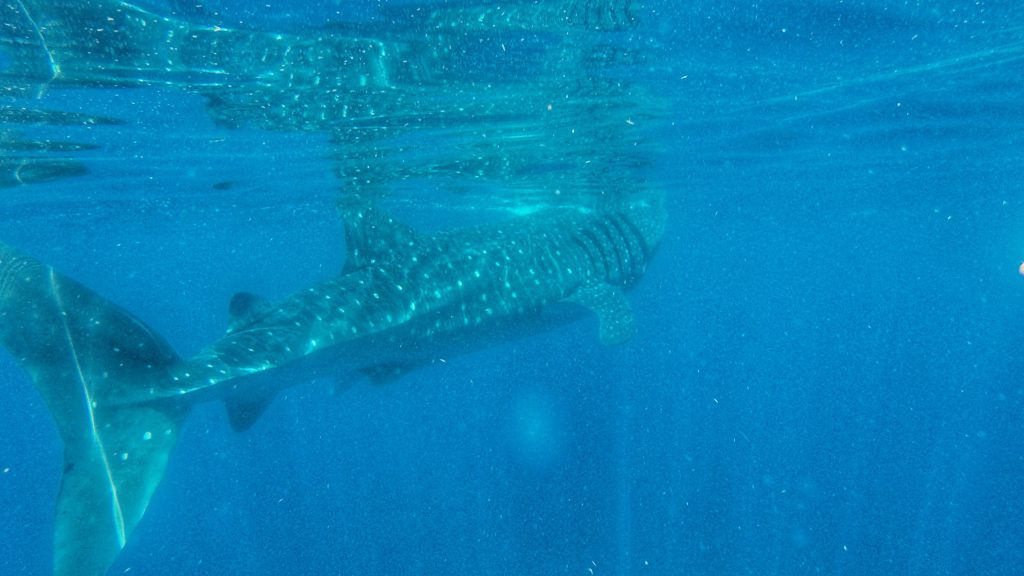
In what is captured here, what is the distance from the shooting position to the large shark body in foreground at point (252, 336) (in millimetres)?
5375

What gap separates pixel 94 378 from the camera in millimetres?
5730

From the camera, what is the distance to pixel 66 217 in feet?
73.7

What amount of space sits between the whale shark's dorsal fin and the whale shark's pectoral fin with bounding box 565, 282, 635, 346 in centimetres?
318

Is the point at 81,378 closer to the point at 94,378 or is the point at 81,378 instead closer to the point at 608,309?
the point at 94,378

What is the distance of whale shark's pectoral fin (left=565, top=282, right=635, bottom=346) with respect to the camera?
32.3ft

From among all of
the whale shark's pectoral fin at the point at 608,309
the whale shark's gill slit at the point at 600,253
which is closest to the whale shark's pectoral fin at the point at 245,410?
the whale shark's pectoral fin at the point at 608,309

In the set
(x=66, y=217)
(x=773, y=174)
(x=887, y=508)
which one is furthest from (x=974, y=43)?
(x=66, y=217)

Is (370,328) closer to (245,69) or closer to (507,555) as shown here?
(245,69)

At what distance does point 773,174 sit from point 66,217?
2328cm

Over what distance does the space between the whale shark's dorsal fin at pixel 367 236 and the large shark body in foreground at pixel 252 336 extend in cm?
1

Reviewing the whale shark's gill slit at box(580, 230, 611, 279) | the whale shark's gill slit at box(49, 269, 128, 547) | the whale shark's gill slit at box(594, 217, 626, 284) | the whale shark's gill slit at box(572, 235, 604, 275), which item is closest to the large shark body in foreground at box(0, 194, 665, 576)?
the whale shark's gill slit at box(49, 269, 128, 547)

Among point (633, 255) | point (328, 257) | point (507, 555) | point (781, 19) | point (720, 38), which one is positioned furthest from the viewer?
point (328, 257)

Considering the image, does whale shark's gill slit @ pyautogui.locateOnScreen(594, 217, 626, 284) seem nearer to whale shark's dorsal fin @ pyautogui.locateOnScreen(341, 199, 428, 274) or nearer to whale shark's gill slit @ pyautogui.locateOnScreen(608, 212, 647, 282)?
whale shark's gill slit @ pyautogui.locateOnScreen(608, 212, 647, 282)

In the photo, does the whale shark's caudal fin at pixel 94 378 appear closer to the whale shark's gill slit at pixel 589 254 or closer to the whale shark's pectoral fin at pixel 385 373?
the whale shark's pectoral fin at pixel 385 373
